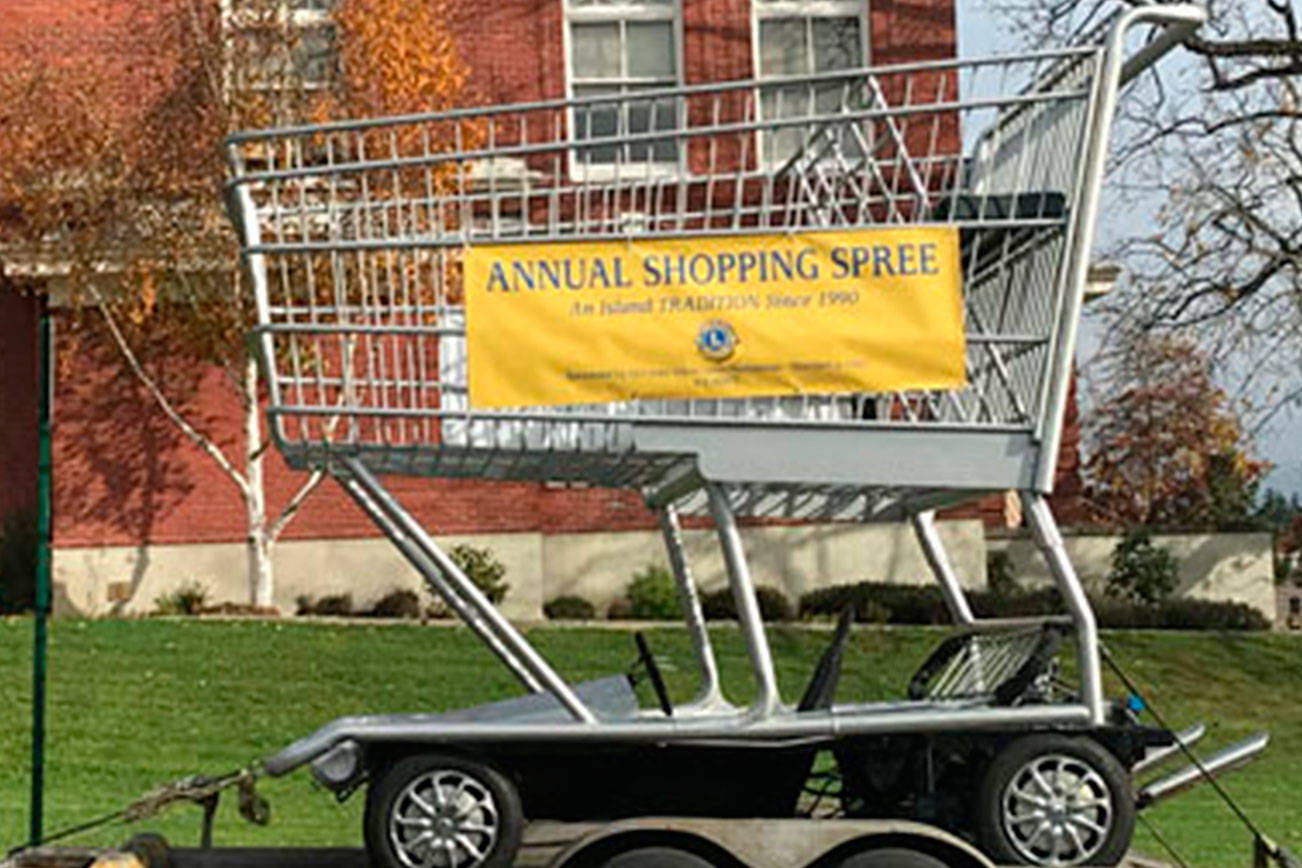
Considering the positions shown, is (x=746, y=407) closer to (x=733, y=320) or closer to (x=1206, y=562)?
(x=733, y=320)

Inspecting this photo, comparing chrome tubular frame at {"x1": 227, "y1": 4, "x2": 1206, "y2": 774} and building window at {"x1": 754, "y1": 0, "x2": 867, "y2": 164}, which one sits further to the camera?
building window at {"x1": 754, "y1": 0, "x2": 867, "y2": 164}

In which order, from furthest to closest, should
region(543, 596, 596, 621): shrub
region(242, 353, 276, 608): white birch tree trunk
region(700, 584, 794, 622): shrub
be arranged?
region(543, 596, 596, 621): shrub < region(242, 353, 276, 608): white birch tree trunk < region(700, 584, 794, 622): shrub

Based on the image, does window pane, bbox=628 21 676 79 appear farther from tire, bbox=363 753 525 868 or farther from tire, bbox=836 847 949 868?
tire, bbox=836 847 949 868

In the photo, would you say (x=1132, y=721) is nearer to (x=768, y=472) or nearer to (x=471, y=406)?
(x=768, y=472)

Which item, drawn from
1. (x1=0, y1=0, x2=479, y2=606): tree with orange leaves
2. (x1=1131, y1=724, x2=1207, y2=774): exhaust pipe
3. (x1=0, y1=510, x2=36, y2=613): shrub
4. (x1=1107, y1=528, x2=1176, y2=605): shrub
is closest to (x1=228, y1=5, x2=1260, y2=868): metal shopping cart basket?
(x1=1131, y1=724, x2=1207, y2=774): exhaust pipe

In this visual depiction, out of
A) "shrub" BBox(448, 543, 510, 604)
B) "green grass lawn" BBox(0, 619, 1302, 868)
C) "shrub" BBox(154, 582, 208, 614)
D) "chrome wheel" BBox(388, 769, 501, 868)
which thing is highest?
"shrub" BBox(448, 543, 510, 604)

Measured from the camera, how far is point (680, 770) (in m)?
6.03

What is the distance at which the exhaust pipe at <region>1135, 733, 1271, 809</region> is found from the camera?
6207 millimetres

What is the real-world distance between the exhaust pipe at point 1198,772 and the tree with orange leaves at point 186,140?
568 inches

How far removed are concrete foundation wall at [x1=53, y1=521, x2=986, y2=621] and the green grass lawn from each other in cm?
261

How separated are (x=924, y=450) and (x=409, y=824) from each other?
2.00 meters

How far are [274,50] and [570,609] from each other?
24.0 ft

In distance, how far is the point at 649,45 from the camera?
24094 millimetres

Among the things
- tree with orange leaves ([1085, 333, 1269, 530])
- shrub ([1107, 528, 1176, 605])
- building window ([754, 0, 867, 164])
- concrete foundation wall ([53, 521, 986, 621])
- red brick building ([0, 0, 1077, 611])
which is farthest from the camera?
tree with orange leaves ([1085, 333, 1269, 530])
